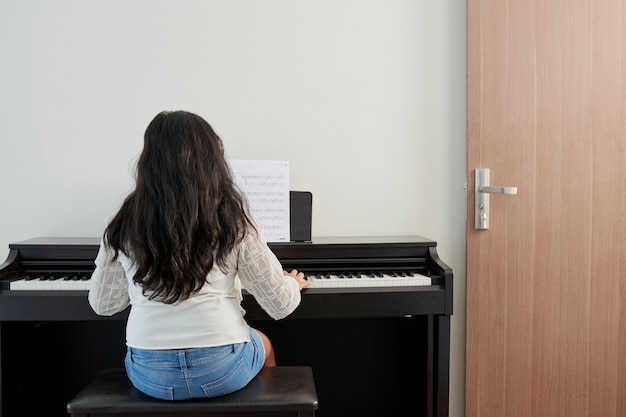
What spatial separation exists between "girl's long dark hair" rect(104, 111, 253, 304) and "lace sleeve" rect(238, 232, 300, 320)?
0.05m

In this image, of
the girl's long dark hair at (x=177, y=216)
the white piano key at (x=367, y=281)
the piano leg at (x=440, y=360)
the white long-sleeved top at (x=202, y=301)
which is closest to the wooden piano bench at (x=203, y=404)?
the white long-sleeved top at (x=202, y=301)

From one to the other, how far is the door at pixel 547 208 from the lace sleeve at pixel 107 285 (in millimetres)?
1309

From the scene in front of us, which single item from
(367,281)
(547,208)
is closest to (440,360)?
(367,281)

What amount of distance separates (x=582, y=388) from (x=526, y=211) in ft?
2.38

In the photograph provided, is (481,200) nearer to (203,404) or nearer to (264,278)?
(264,278)

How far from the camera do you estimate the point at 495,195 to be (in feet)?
7.57

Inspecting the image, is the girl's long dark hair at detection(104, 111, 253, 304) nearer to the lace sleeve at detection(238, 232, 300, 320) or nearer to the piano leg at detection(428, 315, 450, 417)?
the lace sleeve at detection(238, 232, 300, 320)

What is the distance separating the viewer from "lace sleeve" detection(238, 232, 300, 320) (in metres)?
1.58

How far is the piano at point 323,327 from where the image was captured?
1912 mm

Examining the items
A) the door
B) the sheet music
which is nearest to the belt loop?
the sheet music

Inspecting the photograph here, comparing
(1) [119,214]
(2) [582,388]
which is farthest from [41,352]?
(2) [582,388]

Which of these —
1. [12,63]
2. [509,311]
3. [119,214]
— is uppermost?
[12,63]

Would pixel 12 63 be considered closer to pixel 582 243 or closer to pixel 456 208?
pixel 456 208

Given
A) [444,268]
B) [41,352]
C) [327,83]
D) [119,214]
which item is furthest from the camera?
[327,83]
